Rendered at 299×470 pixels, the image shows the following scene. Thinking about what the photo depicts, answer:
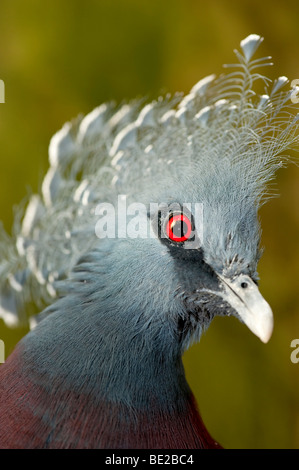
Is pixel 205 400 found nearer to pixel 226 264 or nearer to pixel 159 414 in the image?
pixel 159 414

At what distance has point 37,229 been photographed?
5.05 feet

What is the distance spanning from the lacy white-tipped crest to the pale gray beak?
0.12 ft

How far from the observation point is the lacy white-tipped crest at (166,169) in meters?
1.11

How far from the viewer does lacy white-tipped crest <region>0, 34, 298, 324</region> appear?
1.11 m

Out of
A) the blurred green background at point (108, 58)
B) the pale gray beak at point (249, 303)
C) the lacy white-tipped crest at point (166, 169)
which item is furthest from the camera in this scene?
the blurred green background at point (108, 58)

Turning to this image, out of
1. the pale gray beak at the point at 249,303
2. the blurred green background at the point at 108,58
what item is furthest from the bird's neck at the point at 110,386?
the blurred green background at the point at 108,58

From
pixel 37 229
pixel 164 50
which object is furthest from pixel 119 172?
pixel 164 50

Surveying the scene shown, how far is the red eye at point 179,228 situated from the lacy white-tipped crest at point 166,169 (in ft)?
0.13

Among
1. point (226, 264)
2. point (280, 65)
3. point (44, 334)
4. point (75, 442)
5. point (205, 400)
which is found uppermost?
point (280, 65)

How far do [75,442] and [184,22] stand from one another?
72.3 inches

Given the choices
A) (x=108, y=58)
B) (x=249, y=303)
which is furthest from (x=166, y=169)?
(x=108, y=58)

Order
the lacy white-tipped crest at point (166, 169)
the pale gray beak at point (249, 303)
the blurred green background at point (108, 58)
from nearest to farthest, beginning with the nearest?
the pale gray beak at point (249, 303) → the lacy white-tipped crest at point (166, 169) → the blurred green background at point (108, 58)

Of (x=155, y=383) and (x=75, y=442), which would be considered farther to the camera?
(x=155, y=383)

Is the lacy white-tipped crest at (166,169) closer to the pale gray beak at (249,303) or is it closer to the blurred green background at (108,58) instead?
the pale gray beak at (249,303)
